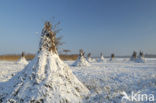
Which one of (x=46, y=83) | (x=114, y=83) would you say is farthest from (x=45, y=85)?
(x=114, y=83)

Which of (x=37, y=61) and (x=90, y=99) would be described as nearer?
(x=90, y=99)

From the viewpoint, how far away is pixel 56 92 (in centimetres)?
456

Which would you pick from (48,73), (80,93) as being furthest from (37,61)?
(80,93)

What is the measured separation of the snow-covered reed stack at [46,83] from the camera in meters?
4.43

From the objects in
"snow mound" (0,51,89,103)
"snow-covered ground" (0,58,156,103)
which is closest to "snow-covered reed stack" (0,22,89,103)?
"snow mound" (0,51,89,103)

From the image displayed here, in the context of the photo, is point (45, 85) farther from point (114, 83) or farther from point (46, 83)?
point (114, 83)

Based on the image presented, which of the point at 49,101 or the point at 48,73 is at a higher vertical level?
the point at 48,73

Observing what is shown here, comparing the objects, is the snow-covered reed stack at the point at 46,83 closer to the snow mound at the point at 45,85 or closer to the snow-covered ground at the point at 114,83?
the snow mound at the point at 45,85

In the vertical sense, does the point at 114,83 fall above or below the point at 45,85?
below

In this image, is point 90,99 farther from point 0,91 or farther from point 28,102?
point 0,91

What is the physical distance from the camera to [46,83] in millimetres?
4688

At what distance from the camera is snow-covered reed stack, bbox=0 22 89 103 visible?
14.5ft

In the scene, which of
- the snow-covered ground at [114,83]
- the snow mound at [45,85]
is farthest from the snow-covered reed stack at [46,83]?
the snow-covered ground at [114,83]

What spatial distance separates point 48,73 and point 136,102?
12.9 ft
